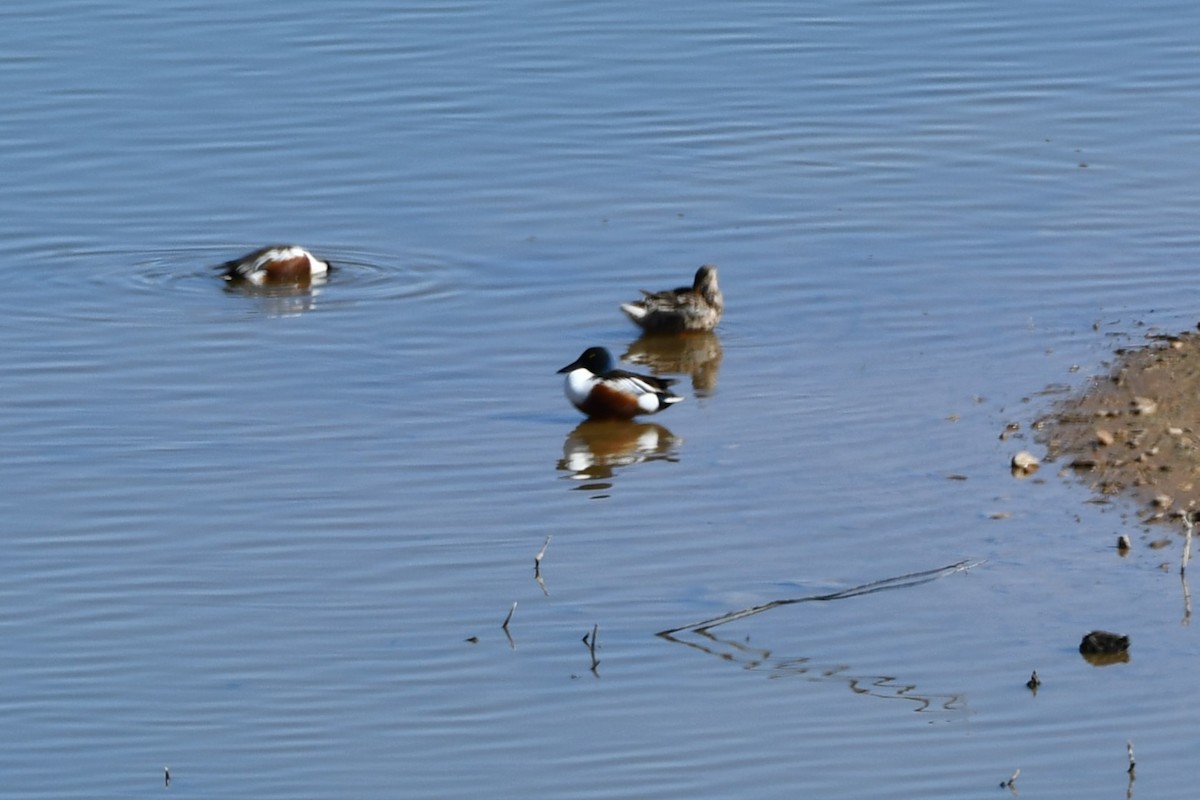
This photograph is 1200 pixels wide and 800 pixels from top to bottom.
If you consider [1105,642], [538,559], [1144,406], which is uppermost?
[1144,406]

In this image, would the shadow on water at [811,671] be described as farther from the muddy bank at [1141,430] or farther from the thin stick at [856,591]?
the muddy bank at [1141,430]

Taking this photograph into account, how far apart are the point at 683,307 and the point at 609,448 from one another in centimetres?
194

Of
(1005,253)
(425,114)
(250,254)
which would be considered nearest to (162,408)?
(250,254)

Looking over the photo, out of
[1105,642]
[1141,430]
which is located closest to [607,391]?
[1141,430]

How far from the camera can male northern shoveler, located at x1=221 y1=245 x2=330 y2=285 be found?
1443cm

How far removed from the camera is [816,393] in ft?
39.9

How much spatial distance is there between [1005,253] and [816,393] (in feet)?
10.8

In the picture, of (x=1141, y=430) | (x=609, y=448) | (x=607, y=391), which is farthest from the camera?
(x=607, y=391)

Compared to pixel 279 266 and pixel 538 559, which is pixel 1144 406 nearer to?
pixel 538 559

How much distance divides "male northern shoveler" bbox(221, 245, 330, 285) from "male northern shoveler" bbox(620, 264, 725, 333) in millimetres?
2244

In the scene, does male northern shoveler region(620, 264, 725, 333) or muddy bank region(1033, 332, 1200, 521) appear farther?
male northern shoveler region(620, 264, 725, 333)

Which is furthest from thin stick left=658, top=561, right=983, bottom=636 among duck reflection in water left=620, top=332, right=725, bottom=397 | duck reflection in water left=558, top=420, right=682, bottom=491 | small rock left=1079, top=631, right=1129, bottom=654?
duck reflection in water left=620, top=332, right=725, bottom=397

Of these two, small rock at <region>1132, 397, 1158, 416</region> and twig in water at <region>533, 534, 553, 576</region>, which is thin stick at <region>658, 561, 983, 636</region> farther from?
small rock at <region>1132, 397, 1158, 416</region>

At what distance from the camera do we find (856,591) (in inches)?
354
